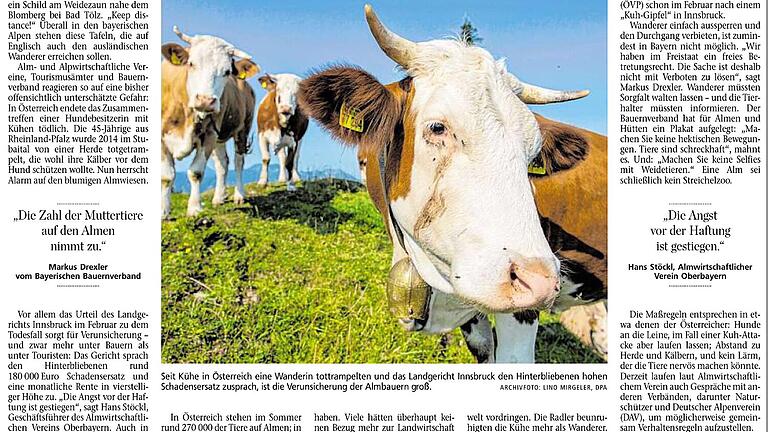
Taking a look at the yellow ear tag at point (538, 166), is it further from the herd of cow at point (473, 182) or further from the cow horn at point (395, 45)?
the cow horn at point (395, 45)

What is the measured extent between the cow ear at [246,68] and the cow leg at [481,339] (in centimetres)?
401

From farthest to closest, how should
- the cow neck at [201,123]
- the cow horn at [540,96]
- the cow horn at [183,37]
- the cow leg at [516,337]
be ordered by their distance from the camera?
1. the cow neck at [201,123]
2. the cow horn at [183,37]
3. the cow leg at [516,337]
4. the cow horn at [540,96]

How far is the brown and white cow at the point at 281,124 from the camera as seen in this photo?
8.70 meters

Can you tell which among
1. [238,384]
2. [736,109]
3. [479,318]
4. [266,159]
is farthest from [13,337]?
[266,159]

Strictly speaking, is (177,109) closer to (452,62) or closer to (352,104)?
(352,104)

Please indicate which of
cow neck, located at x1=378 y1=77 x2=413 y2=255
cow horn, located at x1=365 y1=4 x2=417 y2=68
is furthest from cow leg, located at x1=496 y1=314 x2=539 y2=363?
cow horn, located at x1=365 y1=4 x2=417 y2=68

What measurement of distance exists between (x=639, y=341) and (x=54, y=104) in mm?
3229

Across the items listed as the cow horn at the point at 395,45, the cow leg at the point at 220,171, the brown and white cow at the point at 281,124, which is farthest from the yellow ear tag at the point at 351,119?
the brown and white cow at the point at 281,124

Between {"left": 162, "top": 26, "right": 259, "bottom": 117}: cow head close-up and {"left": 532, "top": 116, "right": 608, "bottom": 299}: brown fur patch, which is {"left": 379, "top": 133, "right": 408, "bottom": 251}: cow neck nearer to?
{"left": 532, "top": 116, "right": 608, "bottom": 299}: brown fur patch

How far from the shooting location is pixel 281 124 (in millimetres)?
8992

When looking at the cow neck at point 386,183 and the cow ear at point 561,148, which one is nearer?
the cow neck at point 386,183

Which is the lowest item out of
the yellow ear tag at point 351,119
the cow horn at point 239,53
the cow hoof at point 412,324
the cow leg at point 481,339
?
the cow leg at point 481,339

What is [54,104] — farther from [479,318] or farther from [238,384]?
[479,318]

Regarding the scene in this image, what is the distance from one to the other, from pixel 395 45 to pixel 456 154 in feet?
1.79
